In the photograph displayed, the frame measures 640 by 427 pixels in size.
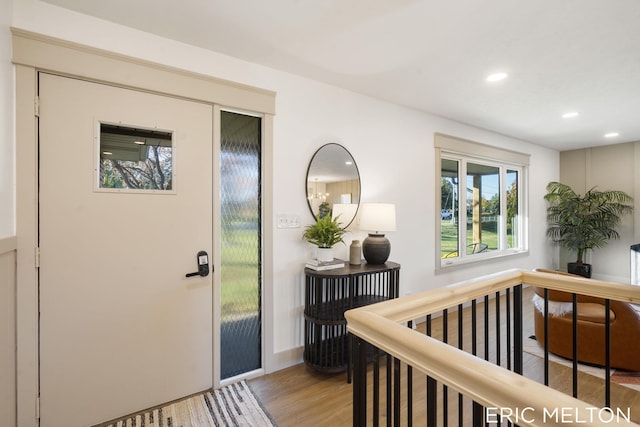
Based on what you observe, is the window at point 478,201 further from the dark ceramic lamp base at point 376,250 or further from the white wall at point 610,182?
the white wall at point 610,182

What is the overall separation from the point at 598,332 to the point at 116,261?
12.2 ft

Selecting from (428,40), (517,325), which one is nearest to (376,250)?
(517,325)

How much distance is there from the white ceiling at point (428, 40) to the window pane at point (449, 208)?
106cm

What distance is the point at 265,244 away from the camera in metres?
2.33

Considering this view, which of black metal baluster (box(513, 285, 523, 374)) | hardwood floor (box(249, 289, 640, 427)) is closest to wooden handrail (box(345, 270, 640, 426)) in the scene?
black metal baluster (box(513, 285, 523, 374))

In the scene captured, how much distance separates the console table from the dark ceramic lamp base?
6 cm

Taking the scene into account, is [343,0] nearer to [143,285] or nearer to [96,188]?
[96,188]

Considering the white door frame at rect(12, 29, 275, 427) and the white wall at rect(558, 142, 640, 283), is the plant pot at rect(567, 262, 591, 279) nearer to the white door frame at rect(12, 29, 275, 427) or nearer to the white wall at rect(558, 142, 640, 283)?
the white wall at rect(558, 142, 640, 283)

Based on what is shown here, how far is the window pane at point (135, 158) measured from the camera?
5.96 ft

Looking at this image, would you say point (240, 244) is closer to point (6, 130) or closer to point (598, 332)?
point (6, 130)

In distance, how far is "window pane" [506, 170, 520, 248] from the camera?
193 inches

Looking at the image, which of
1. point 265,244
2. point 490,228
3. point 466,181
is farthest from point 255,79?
point 490,228

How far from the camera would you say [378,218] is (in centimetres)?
259

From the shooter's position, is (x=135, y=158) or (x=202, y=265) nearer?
(x=135, y=158)
